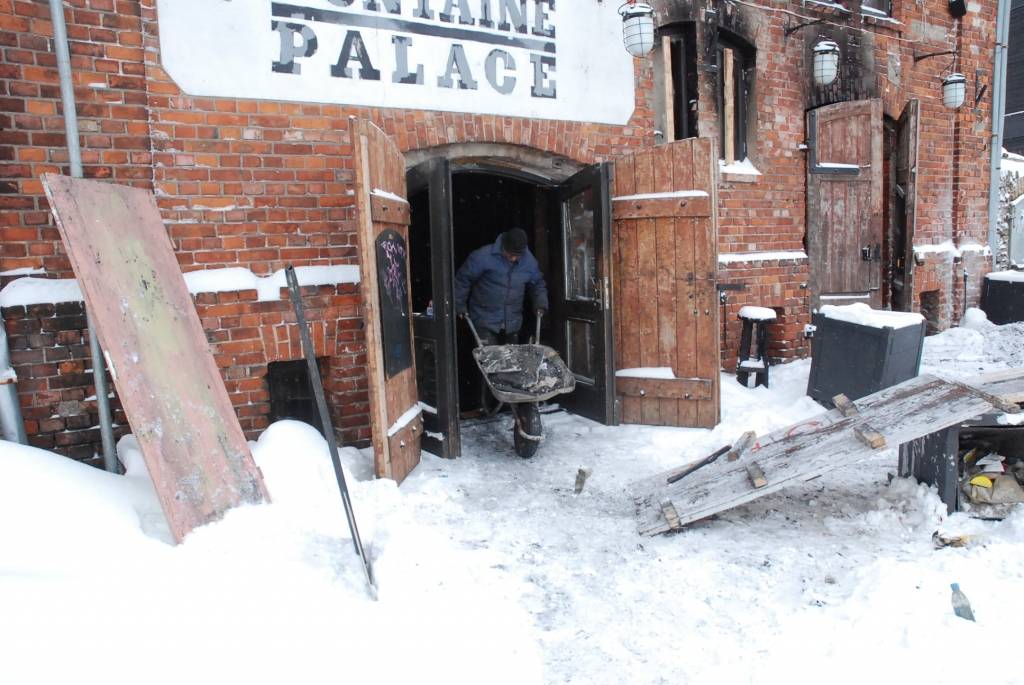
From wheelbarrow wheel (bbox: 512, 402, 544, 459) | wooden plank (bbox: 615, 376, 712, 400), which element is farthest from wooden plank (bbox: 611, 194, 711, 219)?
wheelbarrow wheel (bbox: 512, 402, 544, 459)

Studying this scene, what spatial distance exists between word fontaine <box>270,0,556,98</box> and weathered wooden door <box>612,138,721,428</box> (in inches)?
46.1

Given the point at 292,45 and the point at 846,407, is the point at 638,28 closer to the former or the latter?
the point at 292,45

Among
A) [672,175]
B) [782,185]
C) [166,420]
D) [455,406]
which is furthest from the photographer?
[782,185]

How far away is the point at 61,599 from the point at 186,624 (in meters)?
0.42

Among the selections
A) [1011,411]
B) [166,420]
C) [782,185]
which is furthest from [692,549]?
[782,185]

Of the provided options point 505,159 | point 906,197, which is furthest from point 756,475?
point 906,197

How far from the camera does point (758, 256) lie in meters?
7.23

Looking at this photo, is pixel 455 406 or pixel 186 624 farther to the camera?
pixel 455 406

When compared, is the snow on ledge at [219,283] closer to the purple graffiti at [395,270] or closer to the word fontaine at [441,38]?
the purple graffiti at [395,270]

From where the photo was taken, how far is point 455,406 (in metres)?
5.33

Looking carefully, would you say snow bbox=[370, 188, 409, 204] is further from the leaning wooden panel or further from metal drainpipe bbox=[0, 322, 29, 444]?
metal drainpipe bbox=[0, 322, 29, 444]

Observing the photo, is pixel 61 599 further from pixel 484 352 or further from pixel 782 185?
pixel 782 185

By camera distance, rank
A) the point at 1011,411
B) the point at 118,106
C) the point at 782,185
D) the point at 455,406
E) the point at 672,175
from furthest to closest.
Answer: the point at 782,185 → the point at 672,175 → the point at 455,406 → the point at 118,106 → the point at 1011,411

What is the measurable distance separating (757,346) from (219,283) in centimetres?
488
